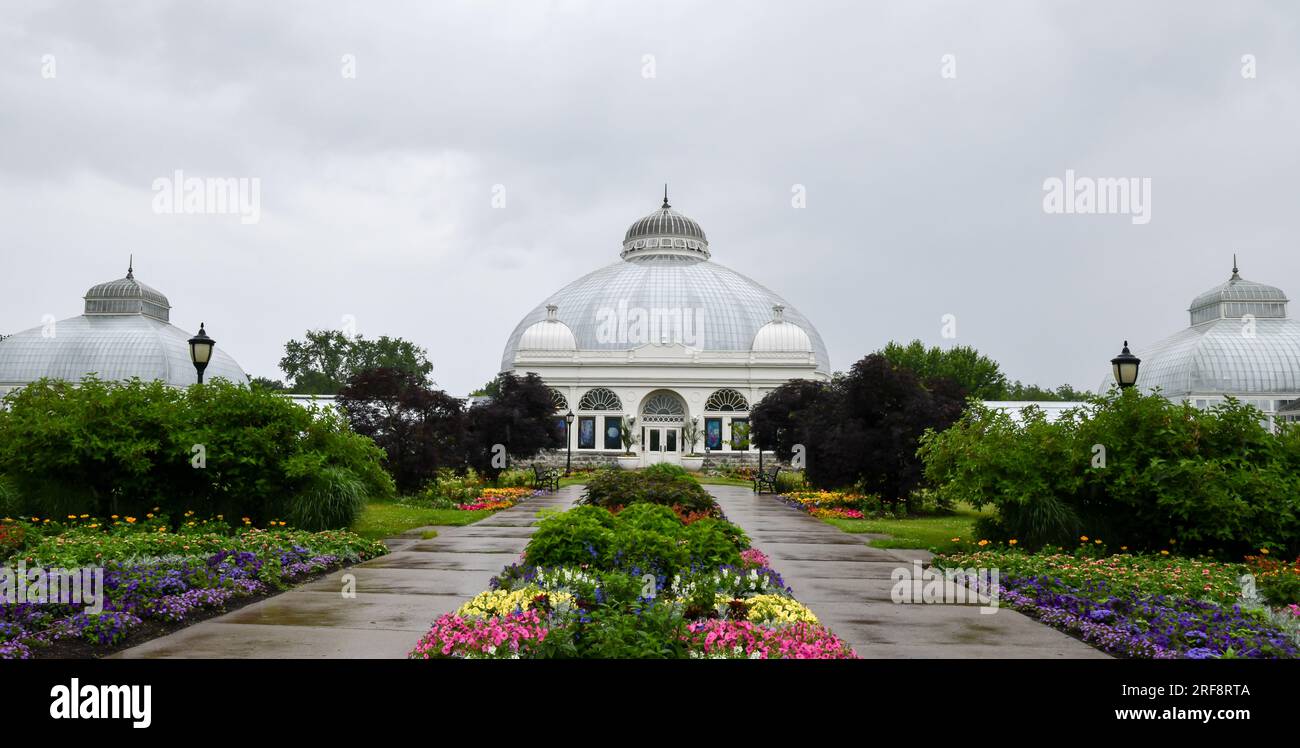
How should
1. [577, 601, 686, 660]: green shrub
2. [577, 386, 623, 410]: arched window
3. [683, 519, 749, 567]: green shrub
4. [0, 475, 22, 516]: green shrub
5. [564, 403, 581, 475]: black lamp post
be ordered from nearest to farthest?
1. [577, 601, 686, 660]: green shrub
2. [683, 519, 749, 567]: green shrub
3. [0, 475, 22, 516]: green shrub
4. [564, 403, 581, 475]: black lamp post
5. [577, 386, 623, 410]: arched window

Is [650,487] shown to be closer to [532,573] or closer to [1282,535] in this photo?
[532,573]

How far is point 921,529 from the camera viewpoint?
20016 mm

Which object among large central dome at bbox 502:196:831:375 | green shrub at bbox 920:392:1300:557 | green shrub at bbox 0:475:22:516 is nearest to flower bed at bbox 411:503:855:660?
green shrub at bbox 920:392:1300:557

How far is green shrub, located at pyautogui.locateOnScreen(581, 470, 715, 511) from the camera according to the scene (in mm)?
16422

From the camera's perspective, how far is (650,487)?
56.8ft

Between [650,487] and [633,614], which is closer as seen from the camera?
[633,614]

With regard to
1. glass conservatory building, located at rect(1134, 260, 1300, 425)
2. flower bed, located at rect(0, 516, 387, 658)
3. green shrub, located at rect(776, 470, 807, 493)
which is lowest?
green shrub, located at rect(776, 470, 807, 493)

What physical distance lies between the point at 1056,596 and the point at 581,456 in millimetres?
54151

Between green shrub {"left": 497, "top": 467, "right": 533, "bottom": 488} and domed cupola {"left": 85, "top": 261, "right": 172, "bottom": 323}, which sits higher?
domed cupola {"left": 85, "top": 261, "right": 172, "bottom": 323}

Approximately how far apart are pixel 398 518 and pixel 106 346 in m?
60.0

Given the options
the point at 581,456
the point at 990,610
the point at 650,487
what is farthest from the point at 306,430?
the point at 581,456

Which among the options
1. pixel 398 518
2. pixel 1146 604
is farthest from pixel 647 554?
pixel 398 518

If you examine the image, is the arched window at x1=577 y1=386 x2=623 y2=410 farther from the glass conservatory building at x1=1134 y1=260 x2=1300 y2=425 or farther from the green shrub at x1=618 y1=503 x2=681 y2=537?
the green shrub at x1=618 y1=503 x2=681 y2=537

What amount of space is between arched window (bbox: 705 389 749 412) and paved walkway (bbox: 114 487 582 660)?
172 feet
